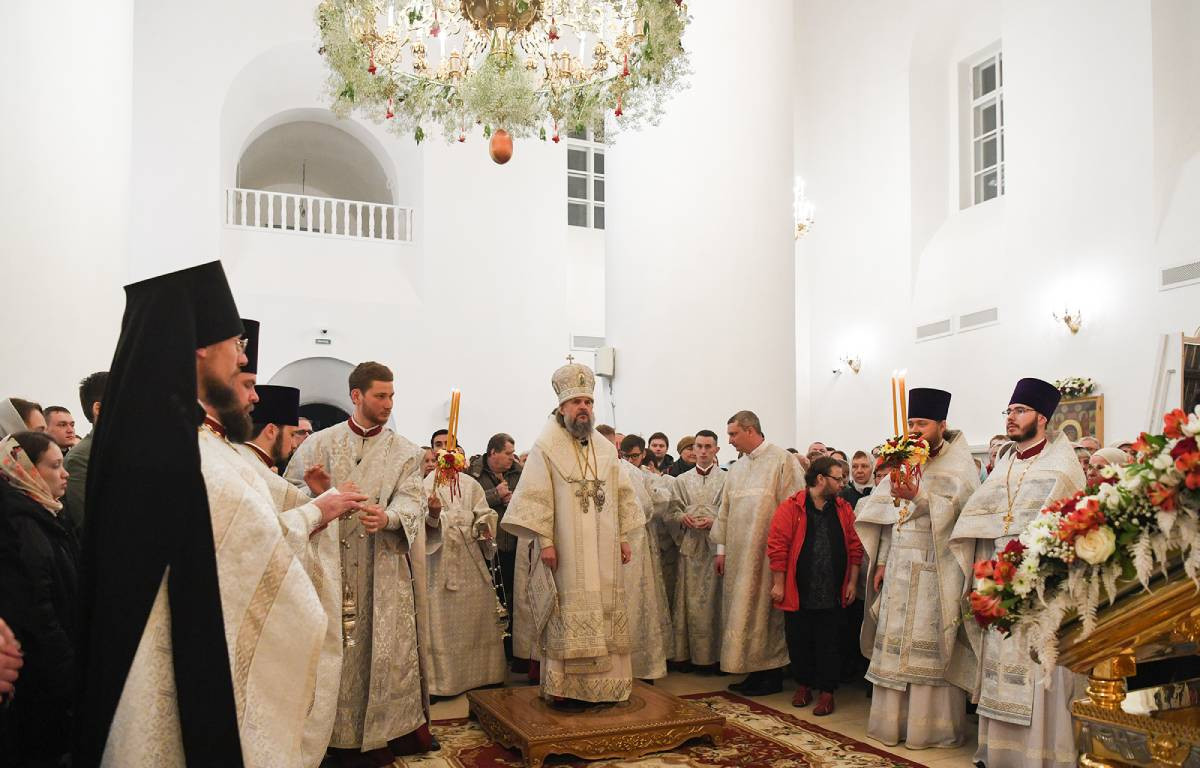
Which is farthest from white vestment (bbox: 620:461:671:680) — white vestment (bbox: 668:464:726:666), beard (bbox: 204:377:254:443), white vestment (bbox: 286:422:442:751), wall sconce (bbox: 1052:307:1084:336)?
wall sconce (bbox: 1052:307:1084:336)

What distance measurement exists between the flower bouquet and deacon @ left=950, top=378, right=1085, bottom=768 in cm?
37

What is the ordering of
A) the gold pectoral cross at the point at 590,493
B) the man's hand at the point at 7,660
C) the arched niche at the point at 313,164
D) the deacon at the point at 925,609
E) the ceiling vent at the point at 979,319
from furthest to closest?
the arched niche at the point at 313,164
the ceiling vent at the point at 979,319
the gold pectoral cross at the point at 590,493
the deacon at the point at 925,609
the man's hand at the point at 7,660

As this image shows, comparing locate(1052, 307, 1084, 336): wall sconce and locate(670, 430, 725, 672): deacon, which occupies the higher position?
locate(1052, 307, 1084, 336): wall sconce

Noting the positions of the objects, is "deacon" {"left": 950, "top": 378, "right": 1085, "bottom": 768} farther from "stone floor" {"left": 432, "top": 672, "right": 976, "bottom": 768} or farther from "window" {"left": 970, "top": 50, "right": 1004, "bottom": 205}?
"window" {"left": 970, "top": 50, "right": 1004, "bottom": 205}

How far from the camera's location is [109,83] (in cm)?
892

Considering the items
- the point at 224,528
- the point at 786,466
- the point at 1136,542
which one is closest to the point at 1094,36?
the point at 786,466

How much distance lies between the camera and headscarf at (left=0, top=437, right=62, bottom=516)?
3.34 meters

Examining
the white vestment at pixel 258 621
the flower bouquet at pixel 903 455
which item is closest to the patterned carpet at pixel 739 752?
the flower bouquet at pixel 903 455

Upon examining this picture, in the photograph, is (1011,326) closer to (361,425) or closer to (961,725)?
(961,725)

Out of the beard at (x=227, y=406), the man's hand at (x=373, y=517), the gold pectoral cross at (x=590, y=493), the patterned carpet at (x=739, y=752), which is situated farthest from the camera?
the gold pectoral cross at (x=590, y=493)

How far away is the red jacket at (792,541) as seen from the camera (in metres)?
6.78

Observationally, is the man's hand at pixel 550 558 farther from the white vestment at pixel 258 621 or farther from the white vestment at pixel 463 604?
the white vestment at pixel 258 621

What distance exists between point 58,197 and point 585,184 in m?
A: 13.1

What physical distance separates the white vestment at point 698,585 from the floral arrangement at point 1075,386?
6619 millimetres
